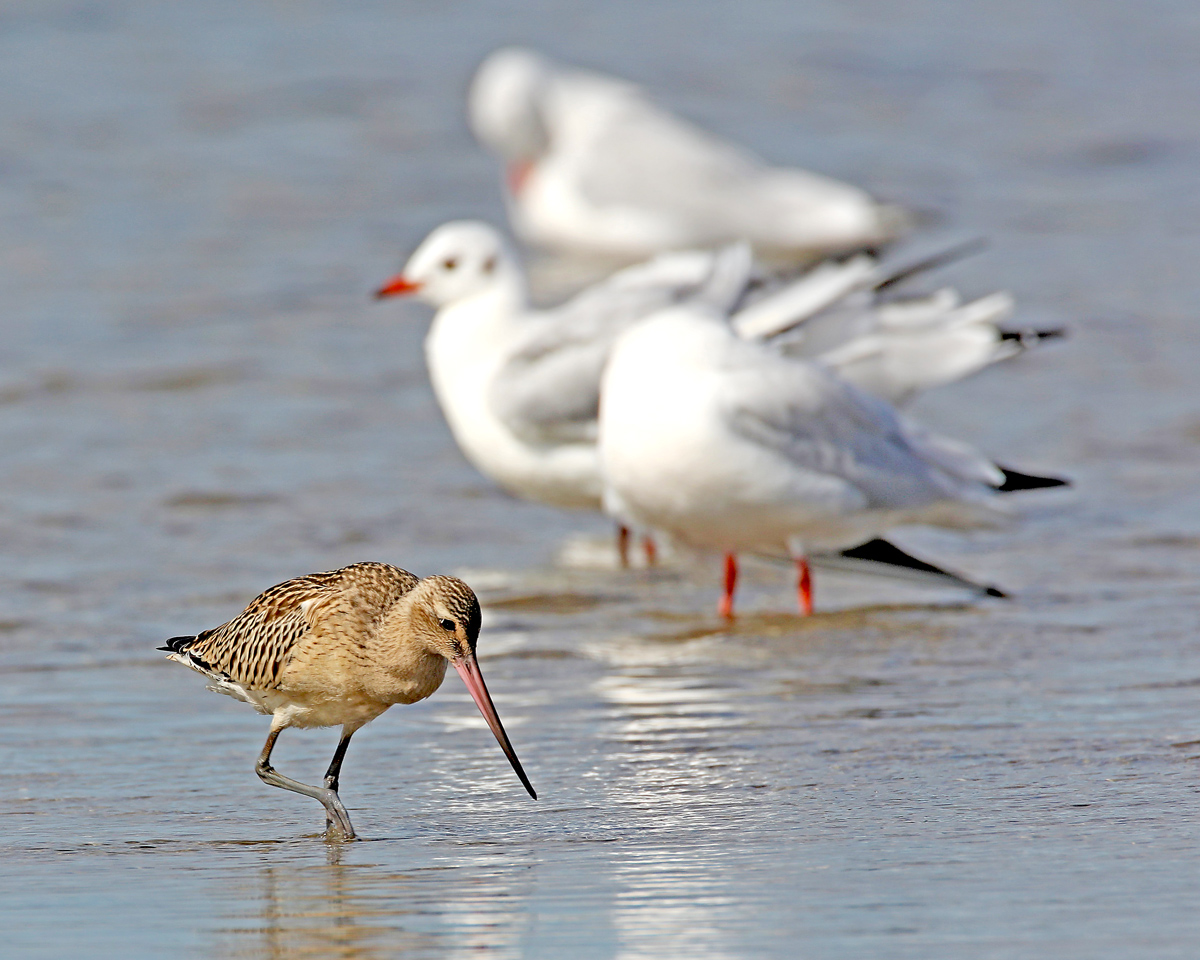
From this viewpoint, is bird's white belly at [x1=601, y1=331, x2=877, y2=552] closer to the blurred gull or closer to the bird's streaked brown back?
the bird's streaked brown back

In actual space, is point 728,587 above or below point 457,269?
below

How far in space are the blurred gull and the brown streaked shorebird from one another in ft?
29.7

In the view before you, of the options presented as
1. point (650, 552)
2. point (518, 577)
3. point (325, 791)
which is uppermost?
point (325, 791)

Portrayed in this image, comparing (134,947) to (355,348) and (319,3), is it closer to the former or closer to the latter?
(355,348)

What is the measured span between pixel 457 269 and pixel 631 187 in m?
5.22

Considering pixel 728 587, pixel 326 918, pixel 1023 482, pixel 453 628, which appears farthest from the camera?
pixel 1023 482

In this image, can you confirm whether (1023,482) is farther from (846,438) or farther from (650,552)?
(650,552)

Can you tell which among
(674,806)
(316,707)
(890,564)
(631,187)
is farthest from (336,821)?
(631,187)

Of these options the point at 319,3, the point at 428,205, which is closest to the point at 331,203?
the point at 428,205

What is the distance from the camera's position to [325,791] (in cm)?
413

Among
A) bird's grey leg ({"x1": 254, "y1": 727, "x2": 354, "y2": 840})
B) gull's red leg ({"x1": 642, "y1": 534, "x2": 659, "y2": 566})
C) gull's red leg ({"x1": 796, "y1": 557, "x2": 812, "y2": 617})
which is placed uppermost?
bird's grey leg ({"x1": 254, "y1": 727, "x2": 354, "y2": 840})

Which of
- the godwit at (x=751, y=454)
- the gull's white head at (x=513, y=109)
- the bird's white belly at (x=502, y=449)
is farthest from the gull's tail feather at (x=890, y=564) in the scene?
the gull's white head at (x=513, y=109)

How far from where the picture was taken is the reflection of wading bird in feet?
25.1

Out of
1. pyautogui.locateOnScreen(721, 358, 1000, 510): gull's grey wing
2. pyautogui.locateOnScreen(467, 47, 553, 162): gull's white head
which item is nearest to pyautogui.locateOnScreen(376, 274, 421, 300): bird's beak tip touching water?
pyautogui.locateOnScreen(721, 358, 1000, 510): gull's grey wing
